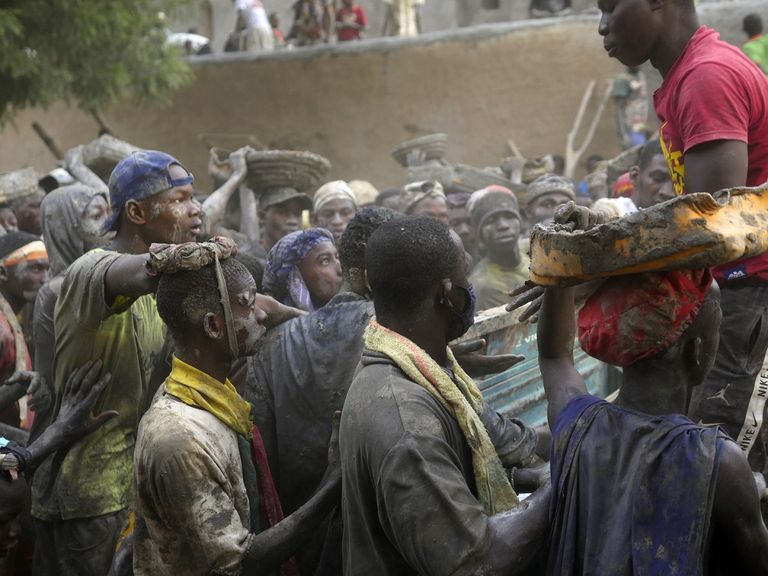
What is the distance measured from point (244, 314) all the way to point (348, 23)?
1558 cm

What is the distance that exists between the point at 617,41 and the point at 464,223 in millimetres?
5785

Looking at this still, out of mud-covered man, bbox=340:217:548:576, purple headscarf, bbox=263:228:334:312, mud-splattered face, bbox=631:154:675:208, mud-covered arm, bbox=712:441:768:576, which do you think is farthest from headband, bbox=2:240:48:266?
mud-covered arm, bbox=712:441:768:576

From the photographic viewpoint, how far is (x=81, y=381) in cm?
390

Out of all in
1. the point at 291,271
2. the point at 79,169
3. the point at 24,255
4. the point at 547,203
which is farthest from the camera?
the point at 79,169

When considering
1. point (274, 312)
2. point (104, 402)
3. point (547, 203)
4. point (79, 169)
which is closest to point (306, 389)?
point (274, 312)

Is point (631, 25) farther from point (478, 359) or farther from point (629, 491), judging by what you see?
point (629, 491)

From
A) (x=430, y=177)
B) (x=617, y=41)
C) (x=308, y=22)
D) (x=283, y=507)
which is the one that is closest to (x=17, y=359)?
(x=283, y=507)

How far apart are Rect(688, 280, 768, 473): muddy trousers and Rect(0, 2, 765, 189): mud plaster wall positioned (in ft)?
32.7

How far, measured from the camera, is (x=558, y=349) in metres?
2.68

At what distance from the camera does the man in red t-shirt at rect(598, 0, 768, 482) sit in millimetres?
3145

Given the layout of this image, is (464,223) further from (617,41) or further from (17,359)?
(617,41)

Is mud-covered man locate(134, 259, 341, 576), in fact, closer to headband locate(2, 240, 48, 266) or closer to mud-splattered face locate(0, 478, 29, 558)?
mud-splattered face locate(0, 478, 29, 558)

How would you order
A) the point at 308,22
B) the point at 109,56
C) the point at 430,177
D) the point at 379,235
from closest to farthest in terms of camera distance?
the point at 379,235 < the point at 430,177 < the point at 109,56 < the point at 308,22

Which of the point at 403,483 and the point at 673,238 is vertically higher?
the point at 673,238
